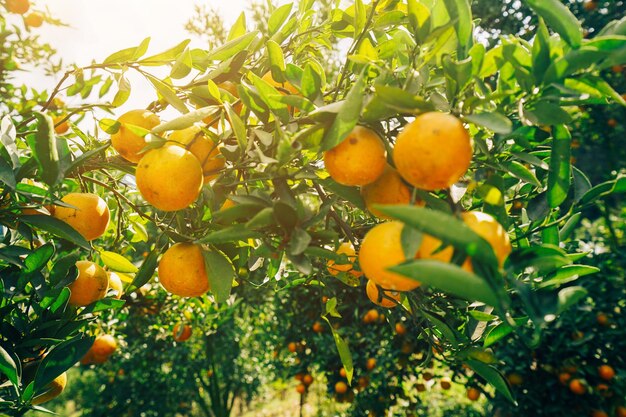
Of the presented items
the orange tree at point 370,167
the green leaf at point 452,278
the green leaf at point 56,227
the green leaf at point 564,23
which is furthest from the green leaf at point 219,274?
the green leaf at point 564,23

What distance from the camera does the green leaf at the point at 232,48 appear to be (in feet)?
3.07

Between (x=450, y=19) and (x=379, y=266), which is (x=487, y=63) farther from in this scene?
(x=379, y=266)

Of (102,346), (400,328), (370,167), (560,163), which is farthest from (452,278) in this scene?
(400,328)

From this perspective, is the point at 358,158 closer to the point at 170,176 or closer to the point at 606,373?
the point at 170,176

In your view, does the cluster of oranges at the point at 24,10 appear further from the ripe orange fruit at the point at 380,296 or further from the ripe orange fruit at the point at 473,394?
the ripe orange fruit at the point at 473,394

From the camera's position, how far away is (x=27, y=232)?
3.18ft

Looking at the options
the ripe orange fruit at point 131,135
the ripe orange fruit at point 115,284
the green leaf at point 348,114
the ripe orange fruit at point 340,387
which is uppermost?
the green leaf at point 348,114

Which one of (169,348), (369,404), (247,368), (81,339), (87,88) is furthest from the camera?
(247,368)

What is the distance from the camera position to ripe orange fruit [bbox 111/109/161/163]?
92cm

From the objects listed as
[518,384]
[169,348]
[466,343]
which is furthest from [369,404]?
[466,343]

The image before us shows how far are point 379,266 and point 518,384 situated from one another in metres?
3.06

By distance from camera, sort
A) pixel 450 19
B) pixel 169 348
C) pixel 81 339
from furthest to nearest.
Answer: pixel 169 348 → pixel 81 339 → pixel 450 19

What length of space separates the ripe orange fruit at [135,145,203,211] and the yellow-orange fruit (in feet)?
0.43

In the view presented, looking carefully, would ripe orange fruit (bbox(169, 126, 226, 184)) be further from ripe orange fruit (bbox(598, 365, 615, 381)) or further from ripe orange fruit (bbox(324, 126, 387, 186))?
ripe orange fruit (bbox(598, 365, 615, 381))
